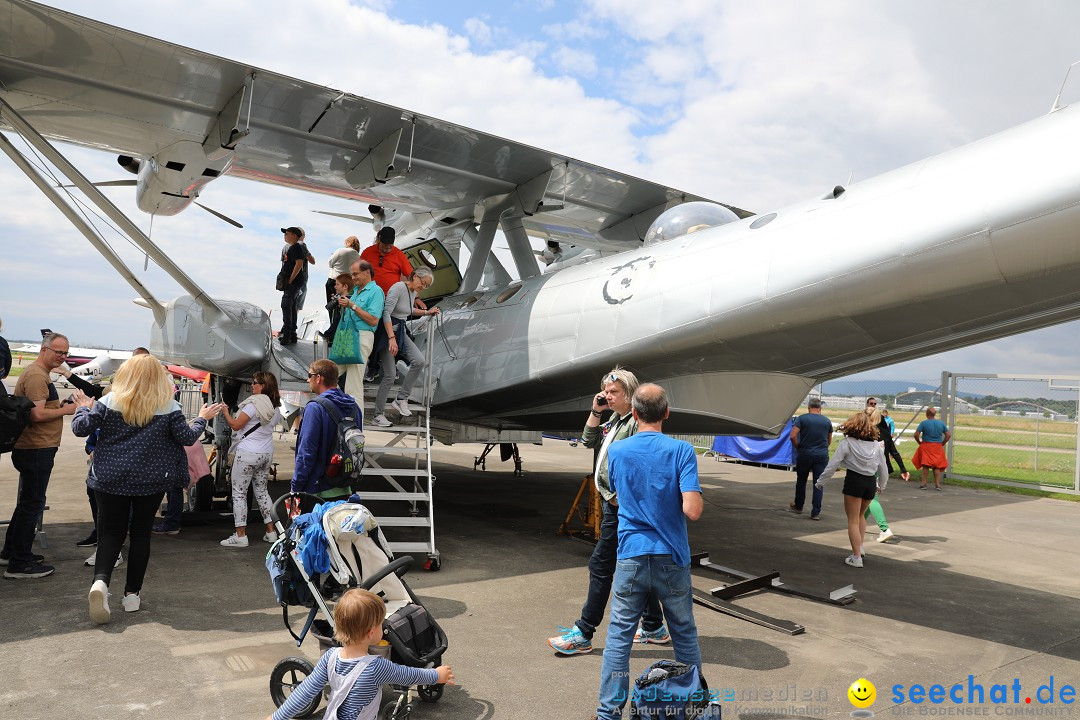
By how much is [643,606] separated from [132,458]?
3.65 metres

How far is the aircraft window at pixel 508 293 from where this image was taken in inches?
336

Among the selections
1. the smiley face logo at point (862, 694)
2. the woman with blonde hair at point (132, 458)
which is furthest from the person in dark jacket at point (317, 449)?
the smiley face logo at point (862, 694)

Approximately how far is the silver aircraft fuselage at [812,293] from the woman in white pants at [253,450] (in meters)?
2.21

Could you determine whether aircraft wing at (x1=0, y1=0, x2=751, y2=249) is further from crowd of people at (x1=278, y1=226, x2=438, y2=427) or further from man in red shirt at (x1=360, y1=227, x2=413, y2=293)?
crowd of people at (x1=278, y1=226, x2=438, y2=427)

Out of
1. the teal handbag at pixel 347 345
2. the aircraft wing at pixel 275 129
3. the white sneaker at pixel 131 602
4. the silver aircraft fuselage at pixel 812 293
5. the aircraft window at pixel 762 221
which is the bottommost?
the white sneaker at pixel 131 602

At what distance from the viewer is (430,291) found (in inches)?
435

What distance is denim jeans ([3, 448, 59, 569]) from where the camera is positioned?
6035mm

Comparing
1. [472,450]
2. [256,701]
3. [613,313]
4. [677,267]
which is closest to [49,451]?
[256,701]

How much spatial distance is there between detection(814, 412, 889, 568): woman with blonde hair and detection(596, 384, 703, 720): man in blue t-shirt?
457cm

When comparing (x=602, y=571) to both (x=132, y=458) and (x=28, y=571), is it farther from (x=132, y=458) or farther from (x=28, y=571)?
(x=28, y=571)

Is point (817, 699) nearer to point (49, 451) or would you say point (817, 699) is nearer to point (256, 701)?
point (256, 701)

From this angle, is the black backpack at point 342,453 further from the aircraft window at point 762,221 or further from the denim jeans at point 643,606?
the aircraft window at point 762,221

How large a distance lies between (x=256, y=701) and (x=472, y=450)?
1994cm

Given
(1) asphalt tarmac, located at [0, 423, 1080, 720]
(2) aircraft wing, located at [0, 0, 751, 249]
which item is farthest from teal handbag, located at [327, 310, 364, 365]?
(2) aircraft wing, located at [0, 0, 751, 249]
